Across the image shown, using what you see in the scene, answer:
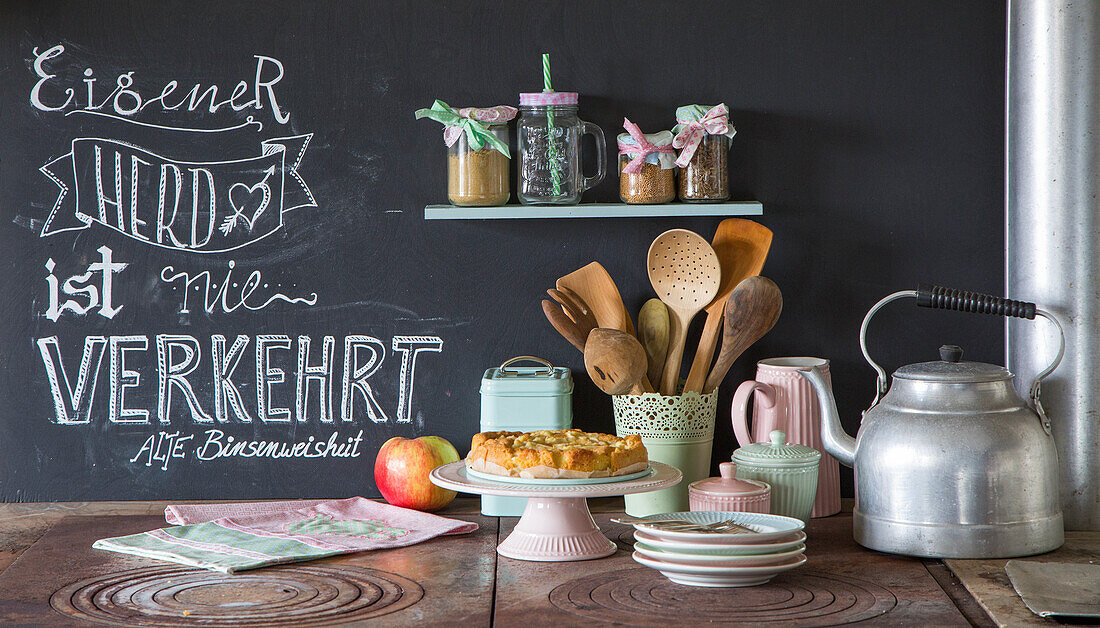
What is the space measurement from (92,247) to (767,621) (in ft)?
3.90

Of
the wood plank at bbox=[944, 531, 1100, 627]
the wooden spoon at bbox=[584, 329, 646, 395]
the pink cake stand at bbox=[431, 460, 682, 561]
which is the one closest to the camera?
the wood plank at bbox=[944, 531, 1100, 627]

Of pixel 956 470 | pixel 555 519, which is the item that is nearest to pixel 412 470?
pixel 555 519

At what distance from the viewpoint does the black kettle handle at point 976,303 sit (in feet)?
5.12

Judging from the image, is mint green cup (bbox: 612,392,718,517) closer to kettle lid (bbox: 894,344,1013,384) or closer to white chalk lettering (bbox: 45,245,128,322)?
kettle lid (bbox: 894,344,1013,384)

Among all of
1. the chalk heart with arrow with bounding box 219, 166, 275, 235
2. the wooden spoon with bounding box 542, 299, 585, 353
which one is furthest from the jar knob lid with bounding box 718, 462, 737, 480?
the chalk heart with arrow with bounding box 219, 166, 275, 235

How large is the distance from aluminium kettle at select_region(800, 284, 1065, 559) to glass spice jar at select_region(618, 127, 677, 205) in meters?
0.44

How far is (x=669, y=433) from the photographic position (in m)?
1.67

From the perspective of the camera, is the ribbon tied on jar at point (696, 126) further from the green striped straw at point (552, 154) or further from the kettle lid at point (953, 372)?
the kettle lid at point (953, 372)

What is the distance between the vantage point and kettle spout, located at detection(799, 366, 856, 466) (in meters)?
1.55

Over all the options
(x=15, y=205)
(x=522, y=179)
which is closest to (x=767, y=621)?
(x=522, y=179)

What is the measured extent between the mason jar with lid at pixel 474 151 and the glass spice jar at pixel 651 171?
0.18m

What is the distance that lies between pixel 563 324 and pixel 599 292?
0.29 feet

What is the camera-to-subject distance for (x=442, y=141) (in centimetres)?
177

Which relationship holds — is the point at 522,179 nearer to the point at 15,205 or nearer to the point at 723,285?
the point at 723,285
